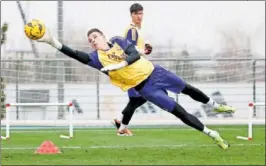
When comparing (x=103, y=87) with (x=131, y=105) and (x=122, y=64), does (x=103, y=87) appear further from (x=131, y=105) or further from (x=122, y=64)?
(x=122, y=64)

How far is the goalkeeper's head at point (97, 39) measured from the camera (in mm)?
8781

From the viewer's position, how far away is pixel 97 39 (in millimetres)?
8820

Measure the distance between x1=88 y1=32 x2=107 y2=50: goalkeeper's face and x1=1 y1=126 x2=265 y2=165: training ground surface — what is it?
176 cm

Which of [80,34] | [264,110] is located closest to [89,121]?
[80,34]

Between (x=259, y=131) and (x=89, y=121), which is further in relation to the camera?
(x=89, y=121)

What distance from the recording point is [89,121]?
1733 centimetres

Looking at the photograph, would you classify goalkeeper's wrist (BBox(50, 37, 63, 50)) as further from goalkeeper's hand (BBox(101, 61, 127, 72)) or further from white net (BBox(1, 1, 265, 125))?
white net (BBox(1, 1, 265, 125))

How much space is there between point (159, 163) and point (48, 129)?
7159mm

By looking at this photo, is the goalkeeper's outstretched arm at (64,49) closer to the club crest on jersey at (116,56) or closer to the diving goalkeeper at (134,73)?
the diving goalkeeper at (134,73)

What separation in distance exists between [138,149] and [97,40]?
2.97 metres

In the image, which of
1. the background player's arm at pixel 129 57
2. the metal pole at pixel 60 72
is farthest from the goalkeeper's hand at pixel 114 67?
the metal pole at pixel 60 72

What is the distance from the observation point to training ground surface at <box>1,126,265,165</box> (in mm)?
9727

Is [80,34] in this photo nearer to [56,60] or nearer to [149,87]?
[56,60]

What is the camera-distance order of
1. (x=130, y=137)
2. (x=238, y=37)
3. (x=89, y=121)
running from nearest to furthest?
(x=130, y=137)
(x=89, y=121)
(x=238, y=37)
